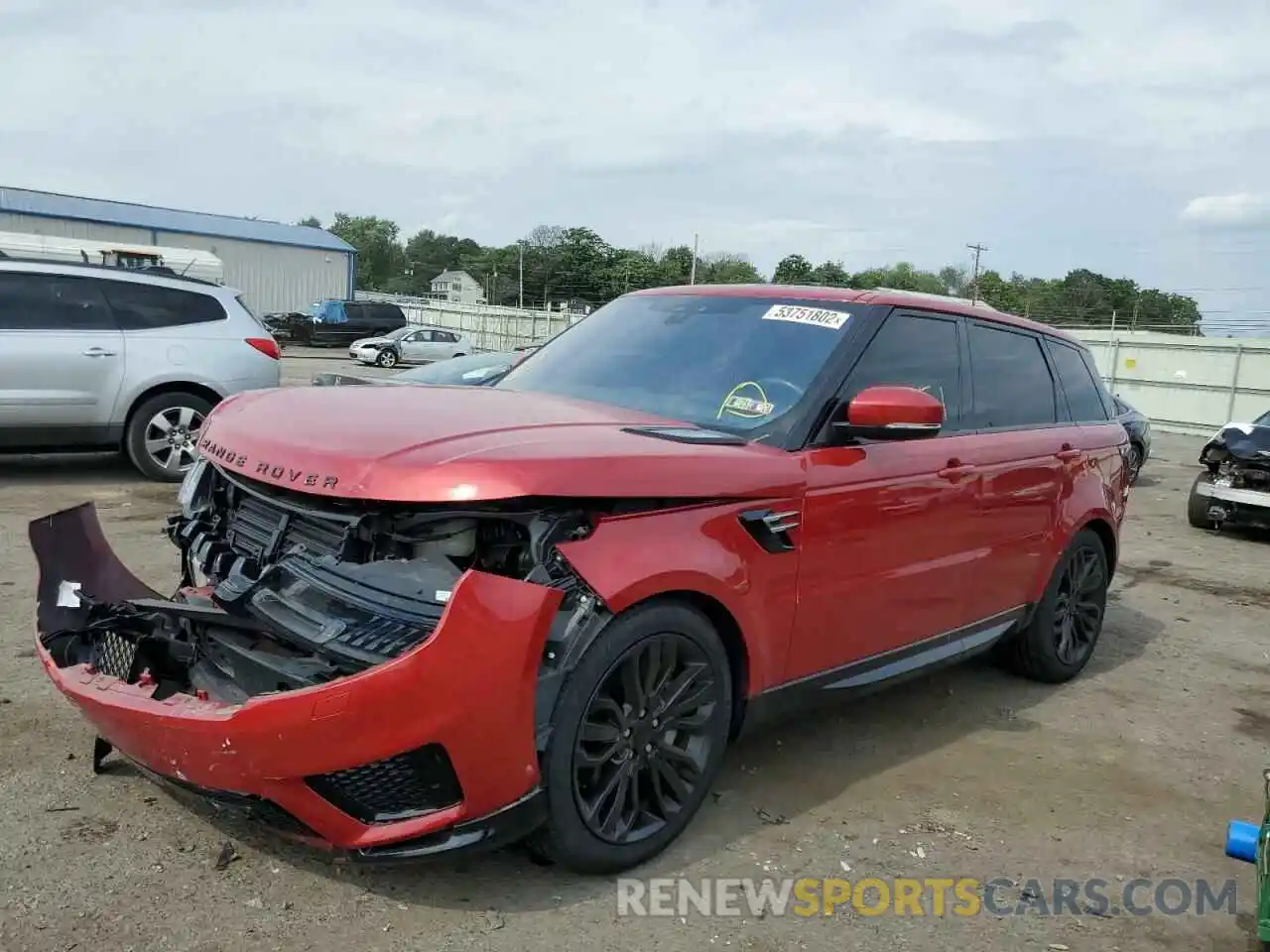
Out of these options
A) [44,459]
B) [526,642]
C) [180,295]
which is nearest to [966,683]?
[526,642]

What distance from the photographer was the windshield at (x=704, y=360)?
12.2ft

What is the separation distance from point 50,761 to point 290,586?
4.41ft

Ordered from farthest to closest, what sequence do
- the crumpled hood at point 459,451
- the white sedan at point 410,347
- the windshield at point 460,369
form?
1. the white sedan at point 410,347
2. the windshield at point 460,369
3. the crumpled hood at point 459,451

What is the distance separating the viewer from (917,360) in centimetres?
418

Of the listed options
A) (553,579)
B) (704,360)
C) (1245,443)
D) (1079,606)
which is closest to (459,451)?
(553,579)

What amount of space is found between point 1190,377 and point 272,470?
A: 78.3 ft

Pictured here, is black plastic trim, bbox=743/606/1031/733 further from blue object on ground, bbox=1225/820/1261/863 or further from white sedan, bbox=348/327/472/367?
white sedan, bbox=348/327/472/367

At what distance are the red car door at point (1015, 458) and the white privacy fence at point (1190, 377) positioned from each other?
56.7 ft

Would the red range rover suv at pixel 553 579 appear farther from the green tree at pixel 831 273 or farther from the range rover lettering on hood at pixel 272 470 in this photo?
the green tree at pixel 831 273

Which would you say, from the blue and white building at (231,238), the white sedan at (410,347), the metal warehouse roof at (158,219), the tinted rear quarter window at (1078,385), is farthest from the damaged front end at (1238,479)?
the metal warehouse roof at (158,219)

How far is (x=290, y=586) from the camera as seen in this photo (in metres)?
2.92

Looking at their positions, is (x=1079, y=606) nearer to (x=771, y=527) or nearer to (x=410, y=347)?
(x=771, y=527)

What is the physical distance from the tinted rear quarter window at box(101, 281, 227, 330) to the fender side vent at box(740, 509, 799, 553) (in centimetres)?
723

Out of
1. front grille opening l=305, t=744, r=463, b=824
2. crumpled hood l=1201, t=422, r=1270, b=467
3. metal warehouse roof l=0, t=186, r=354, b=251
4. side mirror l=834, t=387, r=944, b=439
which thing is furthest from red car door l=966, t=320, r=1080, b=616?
metal warehouse roof l=0, t=186, r=354, b=251
